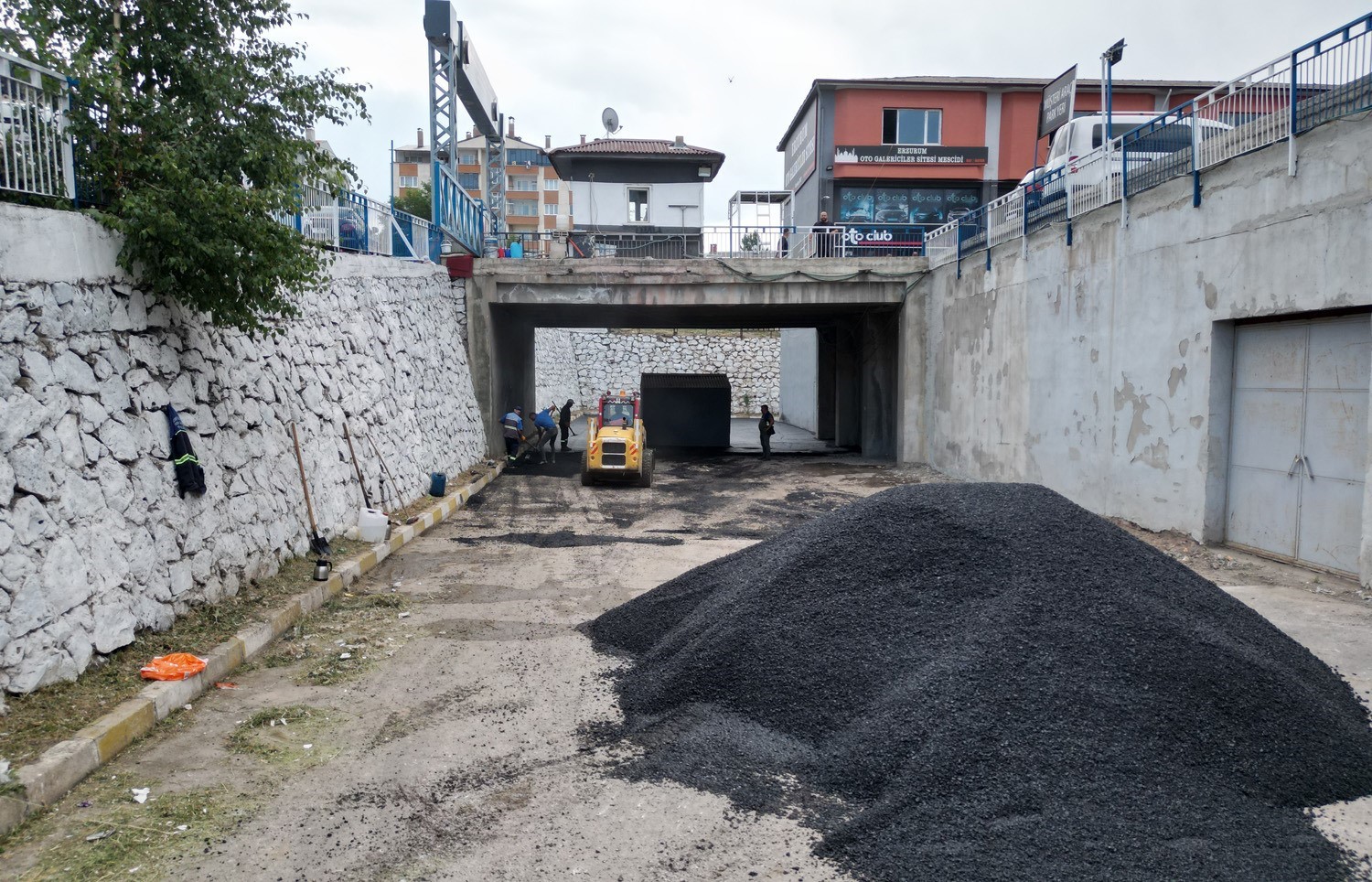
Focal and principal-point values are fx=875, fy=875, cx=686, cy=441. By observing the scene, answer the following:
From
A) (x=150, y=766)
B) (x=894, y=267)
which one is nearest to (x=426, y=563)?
(x=150, y=766)

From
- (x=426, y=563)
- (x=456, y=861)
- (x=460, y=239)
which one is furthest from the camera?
(x=460, y=239)

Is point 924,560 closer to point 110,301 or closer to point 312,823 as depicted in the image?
point 312,823

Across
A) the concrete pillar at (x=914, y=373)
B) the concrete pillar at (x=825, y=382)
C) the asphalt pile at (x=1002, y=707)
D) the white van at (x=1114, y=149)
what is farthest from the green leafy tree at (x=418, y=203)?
the asphalt pile at (x=1002, y=707)

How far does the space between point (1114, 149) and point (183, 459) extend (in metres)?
13.3

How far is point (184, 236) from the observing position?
7043 millimetres

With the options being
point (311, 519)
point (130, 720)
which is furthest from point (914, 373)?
point (130, 720)

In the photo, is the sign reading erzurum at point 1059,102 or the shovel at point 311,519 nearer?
the shovel at point 311,519

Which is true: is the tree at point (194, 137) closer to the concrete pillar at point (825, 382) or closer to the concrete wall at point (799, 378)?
the concrete pillar at point (825, 382)

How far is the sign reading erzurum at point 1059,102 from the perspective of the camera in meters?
18.0

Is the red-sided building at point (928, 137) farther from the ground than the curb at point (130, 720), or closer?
farther from the ground

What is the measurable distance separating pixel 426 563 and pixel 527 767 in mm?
6534

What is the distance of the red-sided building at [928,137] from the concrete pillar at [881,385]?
10.7 meters

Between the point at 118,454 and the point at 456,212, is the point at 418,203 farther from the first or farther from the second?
the point at 118,454

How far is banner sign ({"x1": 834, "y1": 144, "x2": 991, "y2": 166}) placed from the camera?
116ft
